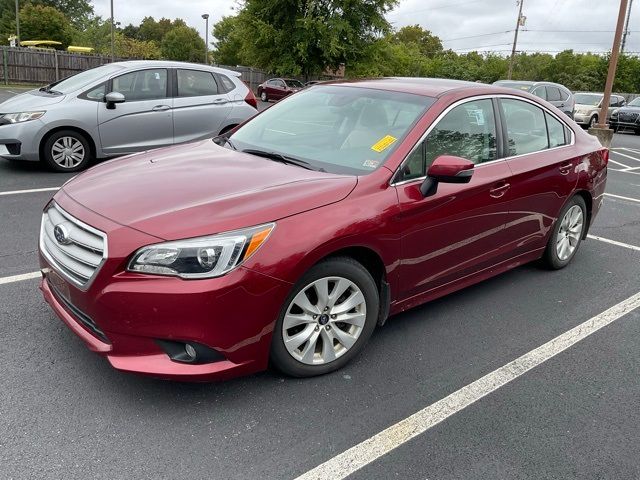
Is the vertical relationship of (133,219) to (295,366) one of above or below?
above

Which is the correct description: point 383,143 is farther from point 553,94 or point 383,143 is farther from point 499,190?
point 553,94

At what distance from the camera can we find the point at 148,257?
8.56 feet

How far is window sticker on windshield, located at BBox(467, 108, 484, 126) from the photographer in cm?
397

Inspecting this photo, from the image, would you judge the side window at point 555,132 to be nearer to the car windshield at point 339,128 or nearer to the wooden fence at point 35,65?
the car windshield at point 339,128

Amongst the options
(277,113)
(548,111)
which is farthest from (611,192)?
(277,113)

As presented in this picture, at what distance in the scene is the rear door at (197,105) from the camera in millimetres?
8328

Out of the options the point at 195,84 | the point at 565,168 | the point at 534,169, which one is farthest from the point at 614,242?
the point at 195,84

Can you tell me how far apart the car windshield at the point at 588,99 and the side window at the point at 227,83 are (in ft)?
62.3

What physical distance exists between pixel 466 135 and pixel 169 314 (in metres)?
2.40

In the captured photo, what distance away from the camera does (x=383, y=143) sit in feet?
11.6

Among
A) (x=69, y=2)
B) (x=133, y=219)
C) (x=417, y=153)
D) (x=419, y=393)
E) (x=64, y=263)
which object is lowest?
(x=419, y=393)

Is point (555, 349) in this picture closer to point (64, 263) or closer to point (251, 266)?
point (251, 266)

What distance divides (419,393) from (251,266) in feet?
3.90

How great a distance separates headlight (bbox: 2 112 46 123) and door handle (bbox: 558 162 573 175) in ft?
20.5
